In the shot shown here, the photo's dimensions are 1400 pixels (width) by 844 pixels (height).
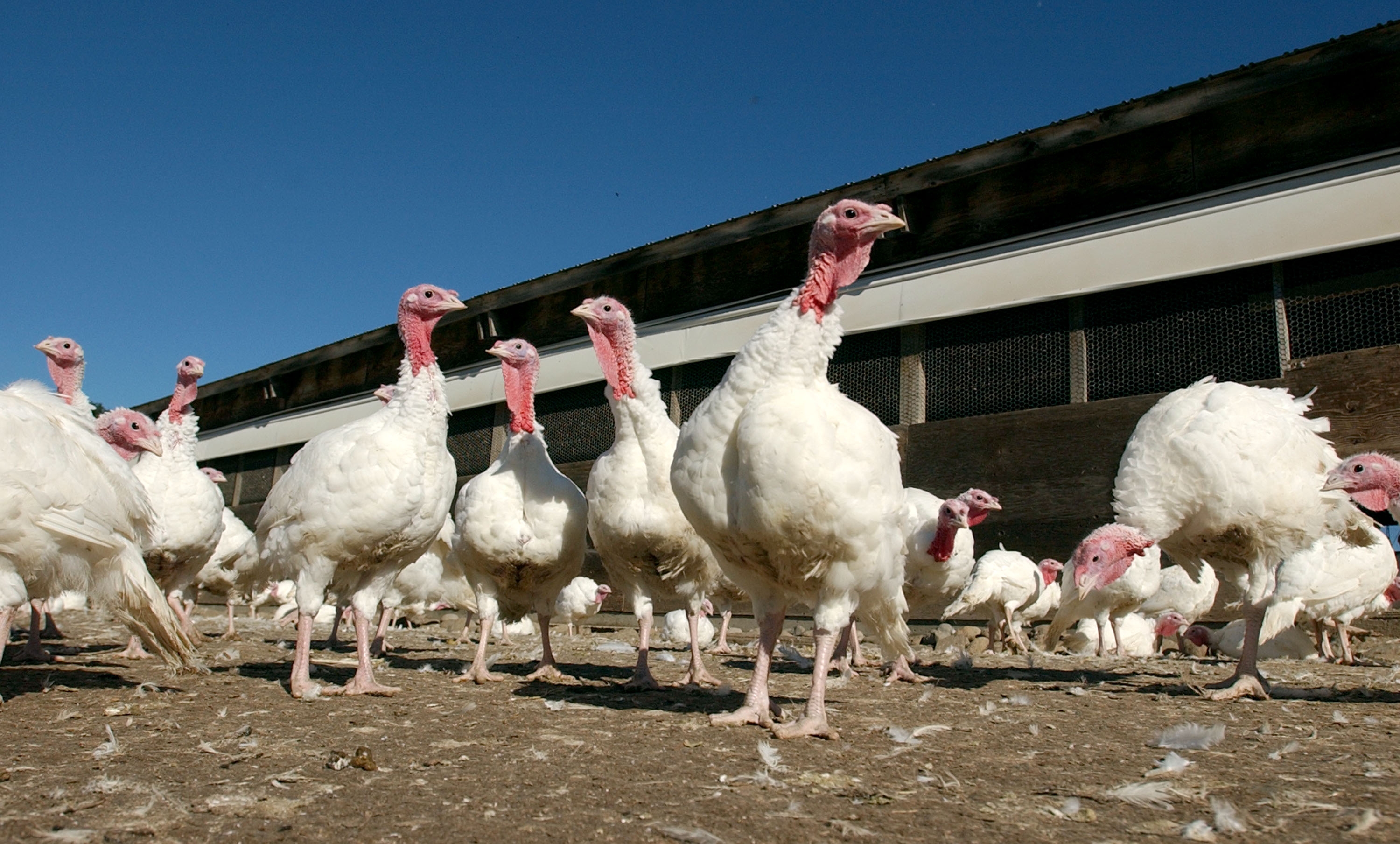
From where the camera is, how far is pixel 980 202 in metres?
10.1

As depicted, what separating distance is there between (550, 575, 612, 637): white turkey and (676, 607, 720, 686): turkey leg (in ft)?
18.8

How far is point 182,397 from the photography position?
9.12m

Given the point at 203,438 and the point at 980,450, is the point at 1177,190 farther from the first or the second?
the point at 203,438

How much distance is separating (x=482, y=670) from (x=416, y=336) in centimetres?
242

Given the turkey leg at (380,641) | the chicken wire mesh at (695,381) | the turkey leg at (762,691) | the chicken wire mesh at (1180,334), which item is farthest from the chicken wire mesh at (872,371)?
the turkey leg at (762,691)

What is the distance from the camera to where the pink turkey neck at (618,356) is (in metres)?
6.25

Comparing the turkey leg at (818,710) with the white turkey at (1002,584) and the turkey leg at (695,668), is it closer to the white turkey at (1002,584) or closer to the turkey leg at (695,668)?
the turkey leg at (695,668)

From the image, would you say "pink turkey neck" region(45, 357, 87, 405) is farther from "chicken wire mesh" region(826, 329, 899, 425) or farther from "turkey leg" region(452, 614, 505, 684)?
"chicken wire mesh" region(826, 329, 899, 425)

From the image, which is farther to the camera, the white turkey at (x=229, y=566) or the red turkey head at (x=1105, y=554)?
the white turkey at (x=229, y=566)

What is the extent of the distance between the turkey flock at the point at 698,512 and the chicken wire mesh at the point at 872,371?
7.50 feet

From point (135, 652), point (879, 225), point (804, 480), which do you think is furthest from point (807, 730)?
point (135, 652)

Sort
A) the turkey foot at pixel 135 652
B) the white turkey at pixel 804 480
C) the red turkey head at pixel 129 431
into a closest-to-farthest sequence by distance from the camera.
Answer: the white turkey at pixel 804 480 < the red turkey head at pixel 129 431 < the turkey foot at pixel 135 652

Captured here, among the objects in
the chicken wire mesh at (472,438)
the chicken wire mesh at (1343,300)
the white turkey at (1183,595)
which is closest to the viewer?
the chicken wire mesh at (1343,300)

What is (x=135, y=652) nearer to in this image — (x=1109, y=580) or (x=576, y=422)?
(x=576, y=422)
